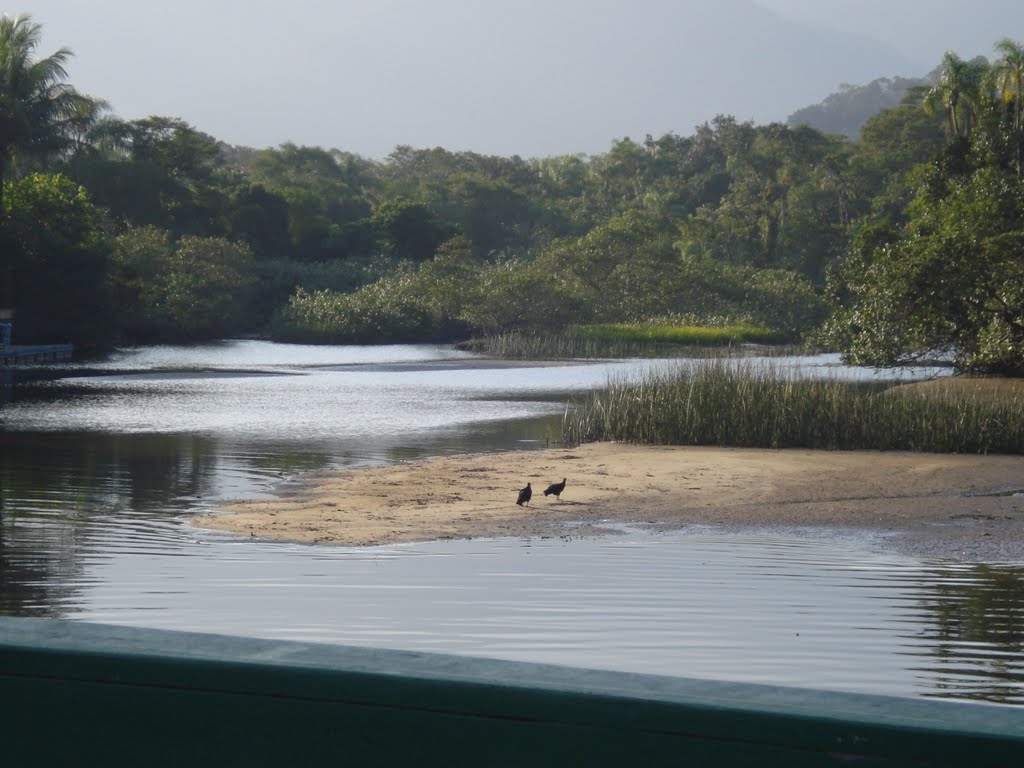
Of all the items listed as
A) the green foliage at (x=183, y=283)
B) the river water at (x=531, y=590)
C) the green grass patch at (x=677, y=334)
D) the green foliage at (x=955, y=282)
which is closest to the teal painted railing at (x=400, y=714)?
the river water at (x=531, y=590)

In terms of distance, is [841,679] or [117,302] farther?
[117,302]

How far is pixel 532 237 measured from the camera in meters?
68.8

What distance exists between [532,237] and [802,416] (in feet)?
177

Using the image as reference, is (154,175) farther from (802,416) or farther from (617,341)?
(802,416)

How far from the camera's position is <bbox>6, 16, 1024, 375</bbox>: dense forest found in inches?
926

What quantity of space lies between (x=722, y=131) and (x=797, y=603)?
73.6 meters

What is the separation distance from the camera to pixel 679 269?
162 feet

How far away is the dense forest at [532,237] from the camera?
23.5m

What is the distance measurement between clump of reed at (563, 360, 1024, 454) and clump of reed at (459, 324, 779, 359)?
22.6 meters

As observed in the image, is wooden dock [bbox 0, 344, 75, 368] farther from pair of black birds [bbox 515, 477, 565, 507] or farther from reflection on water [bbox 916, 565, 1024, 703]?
reflection on water [bbox 916, 565, 1024, 703]

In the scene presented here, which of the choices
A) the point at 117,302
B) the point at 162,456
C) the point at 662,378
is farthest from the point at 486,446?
the point at 117,302

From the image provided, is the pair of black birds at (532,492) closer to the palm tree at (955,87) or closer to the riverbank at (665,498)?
the riverbank at (665,498)

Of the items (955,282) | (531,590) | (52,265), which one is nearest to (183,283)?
(52,265)

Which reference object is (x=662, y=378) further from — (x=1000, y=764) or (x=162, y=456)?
(x=1000, y=764)
